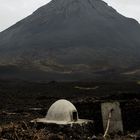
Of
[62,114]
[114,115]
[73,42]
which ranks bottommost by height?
[114,115]

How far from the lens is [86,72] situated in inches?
3258

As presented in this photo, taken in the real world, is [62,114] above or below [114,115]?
above

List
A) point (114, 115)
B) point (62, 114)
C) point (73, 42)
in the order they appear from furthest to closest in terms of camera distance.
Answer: point (73, 42), point (114, 115), point (62, 114)

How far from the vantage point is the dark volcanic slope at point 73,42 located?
86.4 m

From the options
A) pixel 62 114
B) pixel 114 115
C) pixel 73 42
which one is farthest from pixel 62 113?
pixel 73 42

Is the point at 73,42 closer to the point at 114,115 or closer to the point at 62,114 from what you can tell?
the point at 114,115

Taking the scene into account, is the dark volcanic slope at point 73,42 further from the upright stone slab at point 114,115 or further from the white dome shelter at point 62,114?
the white dome shelter at point 62,114

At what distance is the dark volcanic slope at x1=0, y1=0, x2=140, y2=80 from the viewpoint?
284 ft

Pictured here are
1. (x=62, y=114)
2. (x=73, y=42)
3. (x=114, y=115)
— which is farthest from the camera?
(x=73, y=42)

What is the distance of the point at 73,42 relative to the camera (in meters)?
114

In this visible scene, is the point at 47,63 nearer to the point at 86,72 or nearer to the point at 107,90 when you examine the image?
the point at 86,72

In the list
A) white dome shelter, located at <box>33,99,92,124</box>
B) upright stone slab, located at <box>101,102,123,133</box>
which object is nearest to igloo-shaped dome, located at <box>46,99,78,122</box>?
white dome shelter, located at <box>33,99,92,124</box>

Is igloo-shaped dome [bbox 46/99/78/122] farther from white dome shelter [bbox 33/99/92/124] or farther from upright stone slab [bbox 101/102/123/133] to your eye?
upright stone slab [bbox 101/102/123/133]

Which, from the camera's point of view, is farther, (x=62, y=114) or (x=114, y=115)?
(x=114, y=115)
